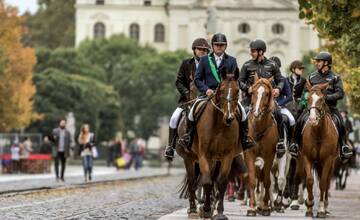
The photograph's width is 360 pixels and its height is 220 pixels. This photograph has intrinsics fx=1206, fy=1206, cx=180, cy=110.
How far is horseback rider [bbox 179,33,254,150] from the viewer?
17.6 meters

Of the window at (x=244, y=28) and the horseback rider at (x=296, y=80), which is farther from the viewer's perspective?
the window at (x=244, y=28)

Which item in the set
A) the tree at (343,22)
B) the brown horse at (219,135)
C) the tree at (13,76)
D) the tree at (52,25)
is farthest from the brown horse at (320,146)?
the tree at (52,25)

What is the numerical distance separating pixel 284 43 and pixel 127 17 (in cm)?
2281

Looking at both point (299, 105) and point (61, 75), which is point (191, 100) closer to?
point (299, 105)

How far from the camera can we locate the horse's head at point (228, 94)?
16.8 m

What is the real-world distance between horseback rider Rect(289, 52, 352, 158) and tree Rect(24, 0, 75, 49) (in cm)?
13871

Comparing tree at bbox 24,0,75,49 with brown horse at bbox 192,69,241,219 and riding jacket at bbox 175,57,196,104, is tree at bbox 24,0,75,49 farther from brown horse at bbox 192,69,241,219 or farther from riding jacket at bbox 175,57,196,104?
brown horse at bbox 192,69,241,219

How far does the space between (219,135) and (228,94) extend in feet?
2.17

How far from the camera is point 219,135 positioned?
56.1ft

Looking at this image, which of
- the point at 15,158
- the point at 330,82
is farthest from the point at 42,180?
the point at 330,82

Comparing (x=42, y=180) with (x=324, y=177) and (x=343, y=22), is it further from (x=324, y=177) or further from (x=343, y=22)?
(x=324, y=177)

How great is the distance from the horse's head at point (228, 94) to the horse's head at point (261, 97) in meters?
2.50

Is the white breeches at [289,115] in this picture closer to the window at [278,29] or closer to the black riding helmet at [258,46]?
the black riding helmet at [258,46]

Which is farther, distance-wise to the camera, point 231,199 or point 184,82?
point 231,199
